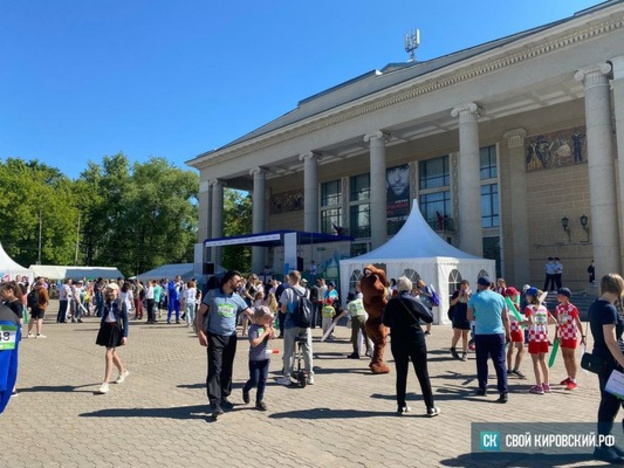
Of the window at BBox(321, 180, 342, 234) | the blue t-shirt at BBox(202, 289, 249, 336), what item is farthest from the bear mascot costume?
the window at BBox(321, 180, 342, 234)

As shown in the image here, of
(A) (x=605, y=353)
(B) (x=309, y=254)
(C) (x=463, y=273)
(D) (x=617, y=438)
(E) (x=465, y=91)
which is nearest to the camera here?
(A) (x=605, y=353)

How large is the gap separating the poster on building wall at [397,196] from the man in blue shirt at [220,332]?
2797cm

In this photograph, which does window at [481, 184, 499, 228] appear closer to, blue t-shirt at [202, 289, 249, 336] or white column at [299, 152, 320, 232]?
white column at [299, 152, 320, 232]

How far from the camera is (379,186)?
2736 centimetres

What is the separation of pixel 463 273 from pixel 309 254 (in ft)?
47.3

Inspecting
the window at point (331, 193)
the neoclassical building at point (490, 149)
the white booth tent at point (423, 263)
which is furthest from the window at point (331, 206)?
the white booth tent at point (423, 263)

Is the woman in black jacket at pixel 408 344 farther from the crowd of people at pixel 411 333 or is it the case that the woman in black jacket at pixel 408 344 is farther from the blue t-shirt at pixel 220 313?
the blue t-shirt at pixel 220 313

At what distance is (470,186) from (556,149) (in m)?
6.87

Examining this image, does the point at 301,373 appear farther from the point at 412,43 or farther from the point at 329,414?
the point at 412,43

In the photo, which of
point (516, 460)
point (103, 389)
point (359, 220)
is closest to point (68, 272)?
point (359, 220)

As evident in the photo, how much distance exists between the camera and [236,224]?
5744 cm

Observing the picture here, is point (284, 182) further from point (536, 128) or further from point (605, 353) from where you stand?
point (605, 353)

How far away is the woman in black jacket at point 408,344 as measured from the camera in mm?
5703

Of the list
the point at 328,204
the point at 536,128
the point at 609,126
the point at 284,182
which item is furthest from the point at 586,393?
the point at 284,182
